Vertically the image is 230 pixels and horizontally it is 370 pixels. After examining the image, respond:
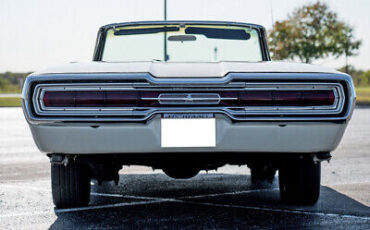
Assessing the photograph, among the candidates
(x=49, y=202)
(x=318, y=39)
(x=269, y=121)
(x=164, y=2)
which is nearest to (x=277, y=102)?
(x=269, y=121)

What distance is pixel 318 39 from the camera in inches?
1793

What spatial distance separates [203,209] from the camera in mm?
4762

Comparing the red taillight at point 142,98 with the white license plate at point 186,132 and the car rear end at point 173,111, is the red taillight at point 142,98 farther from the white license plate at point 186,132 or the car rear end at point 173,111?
the white license plate at point 186,132

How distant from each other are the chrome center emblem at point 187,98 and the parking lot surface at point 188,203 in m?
0.92

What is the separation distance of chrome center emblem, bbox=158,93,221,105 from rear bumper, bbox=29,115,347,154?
124 mm

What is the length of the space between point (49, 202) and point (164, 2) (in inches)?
960

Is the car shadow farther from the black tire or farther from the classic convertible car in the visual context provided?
the classic convertible car

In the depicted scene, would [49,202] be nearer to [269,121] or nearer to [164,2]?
[269,121]

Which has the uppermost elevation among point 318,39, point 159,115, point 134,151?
point 159,115

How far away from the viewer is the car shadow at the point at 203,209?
422 cm

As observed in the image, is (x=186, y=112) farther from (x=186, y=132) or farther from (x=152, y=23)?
(x=152, y=23)

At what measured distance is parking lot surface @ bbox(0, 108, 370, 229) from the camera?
14.0 ft

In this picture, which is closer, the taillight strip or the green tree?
the taillight strip

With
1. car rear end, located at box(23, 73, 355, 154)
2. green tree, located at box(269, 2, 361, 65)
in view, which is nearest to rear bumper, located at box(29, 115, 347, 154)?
car rear end, located at box(23, 73, 355, 154)
